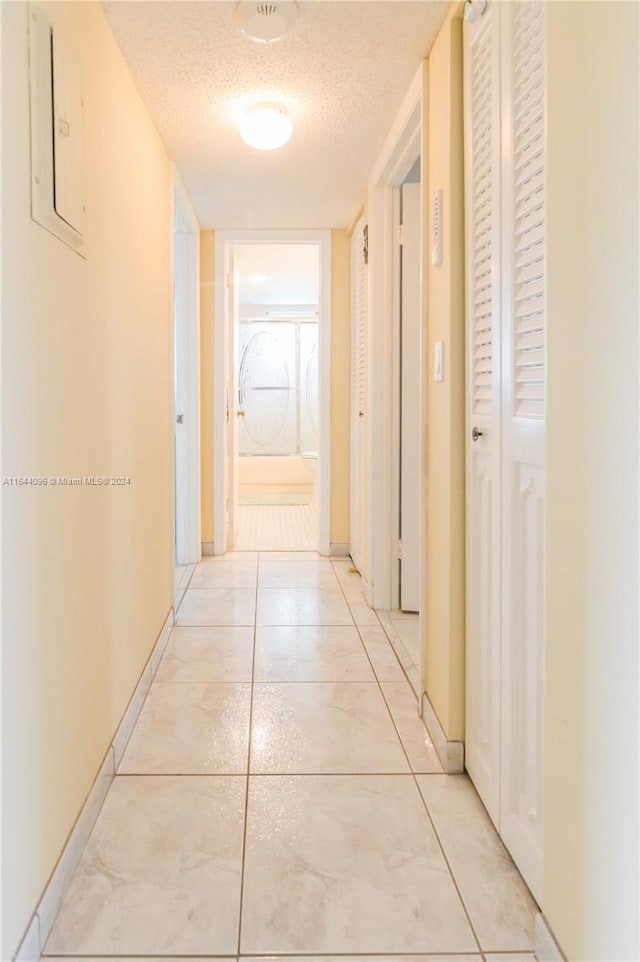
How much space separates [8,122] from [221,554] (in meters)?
3.46

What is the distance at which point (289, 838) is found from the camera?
1.47 meters

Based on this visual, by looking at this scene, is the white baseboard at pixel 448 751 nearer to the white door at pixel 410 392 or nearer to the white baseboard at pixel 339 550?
the white door at pixel 410 392

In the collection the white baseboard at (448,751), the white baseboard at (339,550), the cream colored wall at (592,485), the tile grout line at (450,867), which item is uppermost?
the cream colored wall at (592,485)

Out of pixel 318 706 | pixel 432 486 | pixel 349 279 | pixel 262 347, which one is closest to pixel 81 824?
pixel 318 706

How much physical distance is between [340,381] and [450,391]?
8.45 feet

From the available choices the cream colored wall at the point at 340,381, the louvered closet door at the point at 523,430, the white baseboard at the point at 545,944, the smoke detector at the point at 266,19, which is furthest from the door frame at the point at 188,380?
the white baseboard at the point at 545,944

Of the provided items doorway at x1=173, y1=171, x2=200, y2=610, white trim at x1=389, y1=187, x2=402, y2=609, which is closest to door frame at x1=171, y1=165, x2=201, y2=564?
doorway at x1=173, y1=171, x2=200, y2=610

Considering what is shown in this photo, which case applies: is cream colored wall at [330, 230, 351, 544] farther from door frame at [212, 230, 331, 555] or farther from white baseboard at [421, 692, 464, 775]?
white baseboard at [421, 692, 464, 775]

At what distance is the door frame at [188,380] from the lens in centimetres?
402

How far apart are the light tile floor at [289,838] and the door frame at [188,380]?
169cm

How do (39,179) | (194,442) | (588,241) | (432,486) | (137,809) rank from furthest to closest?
(194,442)
(432,486)
(137,809)
(39,179)
(588,241)

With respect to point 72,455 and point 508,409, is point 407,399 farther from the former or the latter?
point 72,455

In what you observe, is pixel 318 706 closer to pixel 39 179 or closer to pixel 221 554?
pixel 39 179

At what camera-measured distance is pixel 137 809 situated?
1.58 m
